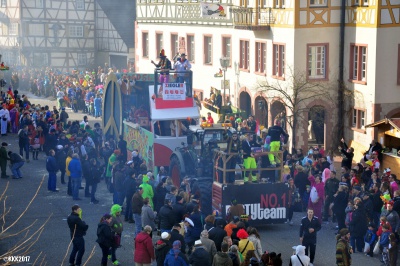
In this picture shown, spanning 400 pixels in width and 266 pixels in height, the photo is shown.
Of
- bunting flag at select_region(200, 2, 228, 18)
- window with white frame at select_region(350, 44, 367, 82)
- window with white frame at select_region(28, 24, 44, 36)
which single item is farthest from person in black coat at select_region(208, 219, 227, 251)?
window with white frame at select_region(28, 24, 44, 36)

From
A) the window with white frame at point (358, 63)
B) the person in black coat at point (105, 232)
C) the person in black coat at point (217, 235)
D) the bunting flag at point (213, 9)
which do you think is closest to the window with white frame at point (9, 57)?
the bunting flag at point (213, 9)

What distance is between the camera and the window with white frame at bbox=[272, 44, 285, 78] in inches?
1460

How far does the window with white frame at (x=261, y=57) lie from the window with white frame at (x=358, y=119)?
5.21 metres

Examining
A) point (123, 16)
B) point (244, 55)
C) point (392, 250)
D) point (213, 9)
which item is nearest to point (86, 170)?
point (392, 250)

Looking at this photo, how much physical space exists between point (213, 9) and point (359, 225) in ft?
74.6

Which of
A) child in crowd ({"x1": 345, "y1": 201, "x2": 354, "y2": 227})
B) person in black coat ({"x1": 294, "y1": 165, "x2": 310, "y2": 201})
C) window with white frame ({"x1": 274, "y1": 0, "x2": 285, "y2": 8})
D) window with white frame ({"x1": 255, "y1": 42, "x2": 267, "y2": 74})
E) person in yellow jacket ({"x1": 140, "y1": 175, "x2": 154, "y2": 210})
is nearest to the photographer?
child in crowd ({"x1": 345, "y1": 201, "x2": 354, "y2": 227})

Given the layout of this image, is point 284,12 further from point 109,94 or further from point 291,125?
point 109,94

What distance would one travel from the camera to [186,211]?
2072cm

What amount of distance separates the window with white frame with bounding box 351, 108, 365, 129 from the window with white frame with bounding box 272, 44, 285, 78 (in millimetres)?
3331

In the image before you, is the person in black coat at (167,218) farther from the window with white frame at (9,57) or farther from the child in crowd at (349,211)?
the window with white frame at (9,57)

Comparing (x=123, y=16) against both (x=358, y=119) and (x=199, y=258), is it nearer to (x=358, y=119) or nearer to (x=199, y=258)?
(x=358, y=119)

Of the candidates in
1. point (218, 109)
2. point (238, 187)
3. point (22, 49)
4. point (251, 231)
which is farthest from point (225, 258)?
point (22, 49)

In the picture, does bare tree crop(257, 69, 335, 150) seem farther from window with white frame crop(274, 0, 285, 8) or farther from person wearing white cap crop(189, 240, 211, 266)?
person wearing white cap crop(189, 240, 211, 266)

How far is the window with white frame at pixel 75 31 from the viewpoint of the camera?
210ft
